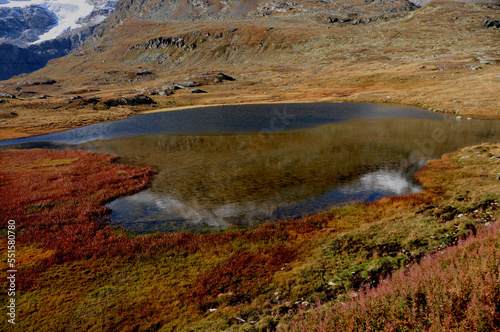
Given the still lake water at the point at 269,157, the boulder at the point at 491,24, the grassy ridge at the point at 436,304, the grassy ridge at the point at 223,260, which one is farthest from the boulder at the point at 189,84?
the boulder at the point at 491,24

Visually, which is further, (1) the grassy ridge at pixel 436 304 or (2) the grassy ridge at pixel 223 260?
(2) the grassy ridge at pixel 223 260

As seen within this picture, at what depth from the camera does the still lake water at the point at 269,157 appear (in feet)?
75.8

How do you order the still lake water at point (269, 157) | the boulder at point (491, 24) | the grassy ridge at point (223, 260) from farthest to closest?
the boulder at point (491, 24), the still lake water at point (269, 157), the grassy ridge at point (223, 260)

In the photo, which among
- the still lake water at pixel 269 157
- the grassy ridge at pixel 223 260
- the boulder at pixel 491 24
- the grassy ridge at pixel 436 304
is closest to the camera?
the grassy ridge at pixel 436 304

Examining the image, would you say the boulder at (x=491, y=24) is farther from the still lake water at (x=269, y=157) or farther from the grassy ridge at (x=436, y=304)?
the grassy ridge at (x=436, y=304)

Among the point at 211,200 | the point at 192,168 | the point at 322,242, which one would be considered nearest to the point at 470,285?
the point at 322,242

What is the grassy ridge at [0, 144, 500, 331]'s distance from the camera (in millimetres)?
11469

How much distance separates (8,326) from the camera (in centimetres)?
1143

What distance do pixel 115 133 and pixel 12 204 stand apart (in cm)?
4782

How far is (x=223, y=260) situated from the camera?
1529 centimetres

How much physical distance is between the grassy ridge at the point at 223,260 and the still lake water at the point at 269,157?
2937 mm

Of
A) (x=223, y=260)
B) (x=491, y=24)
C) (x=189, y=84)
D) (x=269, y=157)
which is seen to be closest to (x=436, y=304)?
(x=223, y=260)

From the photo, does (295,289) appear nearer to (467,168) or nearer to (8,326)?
(8,326)

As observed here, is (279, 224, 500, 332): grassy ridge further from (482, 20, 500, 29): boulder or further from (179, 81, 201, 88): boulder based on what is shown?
A: (482, 20, 500, 29): boulder
